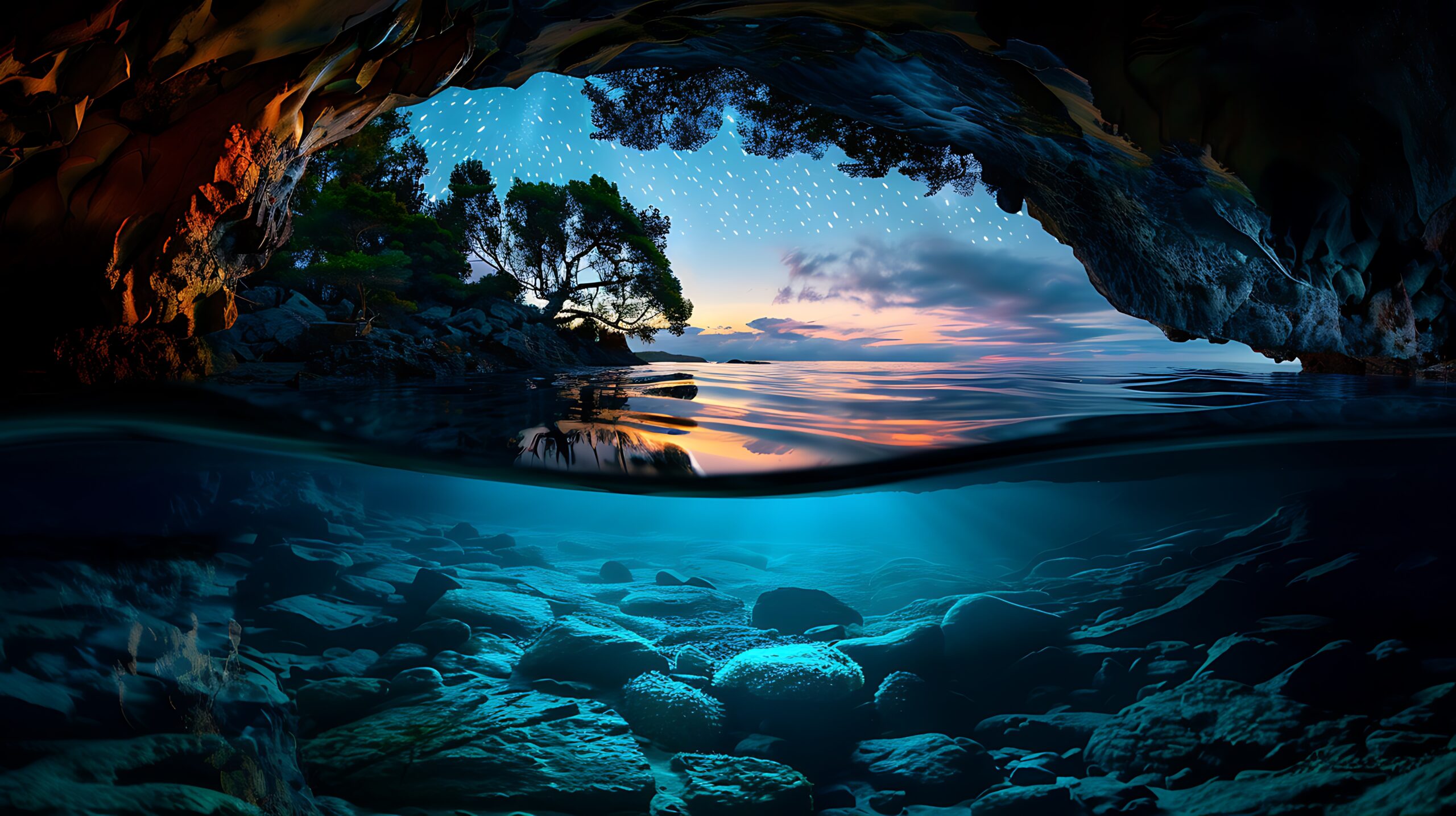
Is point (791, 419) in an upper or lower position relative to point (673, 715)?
upper

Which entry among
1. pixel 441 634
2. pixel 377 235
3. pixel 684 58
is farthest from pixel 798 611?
pixel 377 235

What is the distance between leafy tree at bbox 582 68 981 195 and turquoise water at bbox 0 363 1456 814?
4.50 m

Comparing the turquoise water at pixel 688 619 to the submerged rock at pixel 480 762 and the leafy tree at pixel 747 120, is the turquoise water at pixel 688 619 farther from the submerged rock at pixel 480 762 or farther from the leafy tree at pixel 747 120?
the leafy tree at pixel 747 120

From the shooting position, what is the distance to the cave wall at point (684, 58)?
3354 mm

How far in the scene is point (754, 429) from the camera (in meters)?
4.77

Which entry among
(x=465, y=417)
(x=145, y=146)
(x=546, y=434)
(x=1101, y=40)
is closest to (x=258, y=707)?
(x=465, y=417)

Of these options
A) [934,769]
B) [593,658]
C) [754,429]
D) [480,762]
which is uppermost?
[754,429]

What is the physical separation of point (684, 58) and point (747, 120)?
182 inches

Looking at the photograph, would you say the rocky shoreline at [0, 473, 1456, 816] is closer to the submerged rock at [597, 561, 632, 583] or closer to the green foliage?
the submerged rock at [597, 561, 632, 583]

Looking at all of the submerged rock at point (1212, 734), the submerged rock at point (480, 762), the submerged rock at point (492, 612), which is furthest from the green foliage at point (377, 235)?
the submerged rock at point (1212, 734)

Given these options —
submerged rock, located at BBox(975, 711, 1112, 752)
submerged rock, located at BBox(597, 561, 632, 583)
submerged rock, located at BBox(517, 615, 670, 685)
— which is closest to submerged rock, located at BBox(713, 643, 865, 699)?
submerged rock, located at BBox(517, 615, 670, 685)

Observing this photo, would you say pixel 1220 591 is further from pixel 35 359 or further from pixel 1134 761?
pixel 35 359

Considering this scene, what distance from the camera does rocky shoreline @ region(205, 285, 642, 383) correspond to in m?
8.94

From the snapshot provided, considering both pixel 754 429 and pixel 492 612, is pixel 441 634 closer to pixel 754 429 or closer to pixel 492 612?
pixel 492 612
